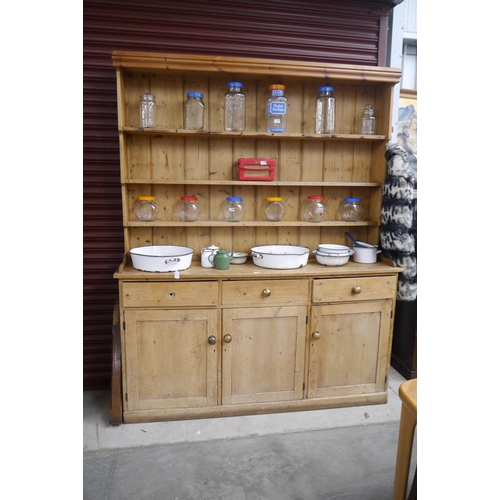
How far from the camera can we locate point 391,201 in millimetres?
2773

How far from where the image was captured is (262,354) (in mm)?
2586

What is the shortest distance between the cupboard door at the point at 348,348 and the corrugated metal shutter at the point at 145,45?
1.45 meters

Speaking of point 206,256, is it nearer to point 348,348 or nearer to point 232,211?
point 232,211

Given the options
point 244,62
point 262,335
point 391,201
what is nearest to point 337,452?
point 262,335

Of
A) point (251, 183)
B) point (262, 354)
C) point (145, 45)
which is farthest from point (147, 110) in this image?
point (262, 354)

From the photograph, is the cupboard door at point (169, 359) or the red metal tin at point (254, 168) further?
the red metal tin at point (254, 168)

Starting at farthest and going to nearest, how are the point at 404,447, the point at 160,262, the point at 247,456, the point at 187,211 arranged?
the point at 187,211
the point at 160,262
the point at 247,456
the point at 404,447

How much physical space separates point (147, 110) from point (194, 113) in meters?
0.30

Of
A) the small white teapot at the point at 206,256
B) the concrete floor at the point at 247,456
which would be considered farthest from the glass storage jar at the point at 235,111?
the concrete floor at the point at 247,456

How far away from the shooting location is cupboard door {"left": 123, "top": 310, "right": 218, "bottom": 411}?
2.45 m

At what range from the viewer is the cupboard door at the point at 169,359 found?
245cm

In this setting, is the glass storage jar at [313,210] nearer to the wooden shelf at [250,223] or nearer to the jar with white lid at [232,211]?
the wooden shelf at [250,223]

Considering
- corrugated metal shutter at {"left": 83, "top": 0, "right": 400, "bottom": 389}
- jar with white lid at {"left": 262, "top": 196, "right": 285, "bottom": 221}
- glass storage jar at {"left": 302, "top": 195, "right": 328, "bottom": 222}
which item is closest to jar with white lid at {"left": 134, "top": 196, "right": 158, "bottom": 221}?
corrugated metal shutter at {"left": 83, "top": 0, "right": 400, "bottom": 389}
